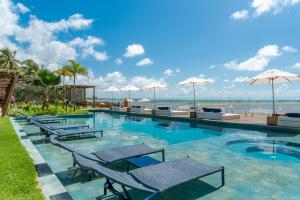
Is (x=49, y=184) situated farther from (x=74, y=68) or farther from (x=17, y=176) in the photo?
(x=74, y=68)

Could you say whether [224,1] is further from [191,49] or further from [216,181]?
[216,181]

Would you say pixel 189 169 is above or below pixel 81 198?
above

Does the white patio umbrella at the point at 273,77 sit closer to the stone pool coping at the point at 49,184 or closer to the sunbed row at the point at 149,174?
the sunbed row at the point at 149,174

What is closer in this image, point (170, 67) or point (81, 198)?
point (81, 198)

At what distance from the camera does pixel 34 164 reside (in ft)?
16.8

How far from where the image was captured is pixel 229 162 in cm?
591

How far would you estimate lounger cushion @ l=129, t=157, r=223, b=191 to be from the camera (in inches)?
135

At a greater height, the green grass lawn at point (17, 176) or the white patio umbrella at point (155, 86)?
the white patio umbrella at point (155, 86)

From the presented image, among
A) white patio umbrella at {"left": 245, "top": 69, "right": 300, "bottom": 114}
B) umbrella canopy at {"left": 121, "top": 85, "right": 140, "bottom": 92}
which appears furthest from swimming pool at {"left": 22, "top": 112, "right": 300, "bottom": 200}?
umbrella canopy at {"left": 121, "top": 85, "right": 140, "bottom": 92}

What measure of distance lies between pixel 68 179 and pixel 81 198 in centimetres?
97

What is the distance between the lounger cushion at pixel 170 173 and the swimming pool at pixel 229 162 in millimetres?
406

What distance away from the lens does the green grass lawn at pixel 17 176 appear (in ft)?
11.4

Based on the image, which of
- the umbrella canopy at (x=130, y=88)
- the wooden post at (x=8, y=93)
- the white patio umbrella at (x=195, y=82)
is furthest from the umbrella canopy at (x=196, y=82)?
the wooden post at (x=8, y=93)

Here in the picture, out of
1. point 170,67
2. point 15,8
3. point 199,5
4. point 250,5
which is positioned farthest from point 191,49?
point 15,8
